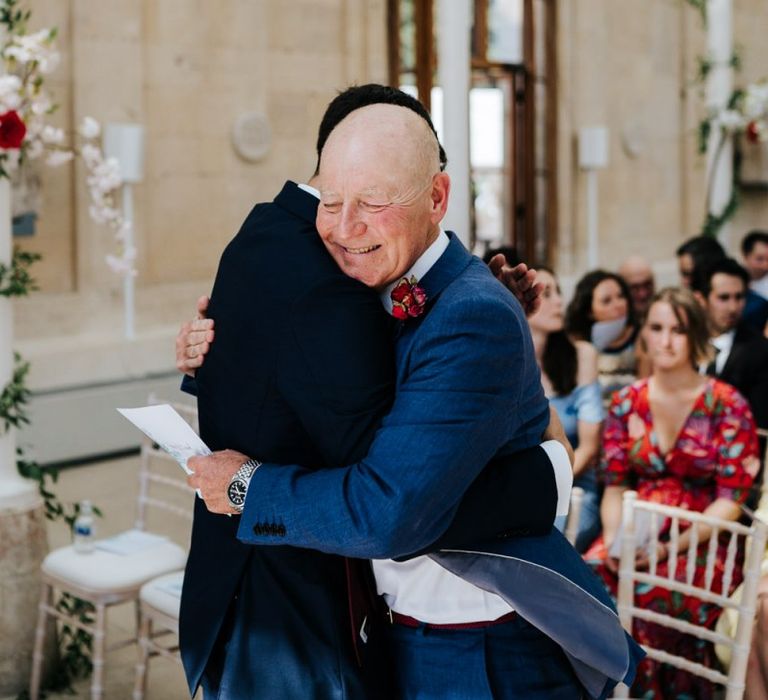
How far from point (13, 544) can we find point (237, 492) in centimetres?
250

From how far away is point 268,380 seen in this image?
1.83m

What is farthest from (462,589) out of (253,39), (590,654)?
(253,39)

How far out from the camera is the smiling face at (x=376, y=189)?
1798 mm

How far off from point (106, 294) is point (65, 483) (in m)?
1.65

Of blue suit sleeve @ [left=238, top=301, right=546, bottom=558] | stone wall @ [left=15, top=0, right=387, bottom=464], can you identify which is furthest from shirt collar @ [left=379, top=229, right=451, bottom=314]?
stone wall @ [left=15, top=0, right=387, bottom=464]

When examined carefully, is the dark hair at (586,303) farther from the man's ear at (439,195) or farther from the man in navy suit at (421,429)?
the man's ear at (439,195)

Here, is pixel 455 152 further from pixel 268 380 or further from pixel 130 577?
pixel 268 380

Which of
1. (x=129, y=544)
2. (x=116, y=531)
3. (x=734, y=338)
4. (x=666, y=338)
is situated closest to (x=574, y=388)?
(x=666, y=338)

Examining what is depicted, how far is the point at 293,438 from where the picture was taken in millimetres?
1866

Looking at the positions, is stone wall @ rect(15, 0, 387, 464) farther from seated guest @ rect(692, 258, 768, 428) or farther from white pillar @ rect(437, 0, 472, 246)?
seated guest @ rect(692, 258, 768, 428)

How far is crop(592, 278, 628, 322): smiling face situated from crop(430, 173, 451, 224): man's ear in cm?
487

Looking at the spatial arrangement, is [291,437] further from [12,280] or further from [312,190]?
[12,280]

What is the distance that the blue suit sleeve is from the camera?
1.71 meters

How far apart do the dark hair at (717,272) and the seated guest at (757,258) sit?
1985 mm
